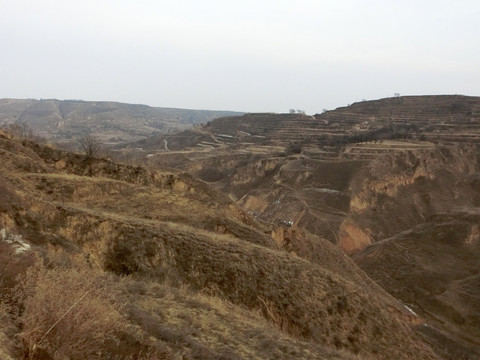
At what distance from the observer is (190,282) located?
12781 millimetres

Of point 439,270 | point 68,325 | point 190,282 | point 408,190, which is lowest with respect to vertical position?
point 439,270

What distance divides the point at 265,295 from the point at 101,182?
1275cm

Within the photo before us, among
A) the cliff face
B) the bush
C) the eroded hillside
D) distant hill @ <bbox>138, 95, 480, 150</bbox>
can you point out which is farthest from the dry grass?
distant hill @ <bbox>138, 95, 480, 150</bbox>

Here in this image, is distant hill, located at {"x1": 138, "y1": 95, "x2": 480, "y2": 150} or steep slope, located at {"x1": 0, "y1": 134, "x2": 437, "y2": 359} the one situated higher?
distant hill, located at {"x1": 138, "y1": 95, "x2": 480, "y2": 150}

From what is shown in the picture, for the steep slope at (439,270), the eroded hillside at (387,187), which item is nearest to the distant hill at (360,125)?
the eroded hillside at (387,187)

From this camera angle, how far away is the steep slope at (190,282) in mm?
7375

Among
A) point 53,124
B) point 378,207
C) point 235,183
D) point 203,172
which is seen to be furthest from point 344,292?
point 53,124

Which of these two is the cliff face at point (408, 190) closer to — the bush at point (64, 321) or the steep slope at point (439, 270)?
the steep slope at point (439, 270)

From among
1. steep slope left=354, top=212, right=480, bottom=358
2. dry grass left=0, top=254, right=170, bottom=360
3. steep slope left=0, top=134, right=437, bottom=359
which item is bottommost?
steep slope left=354, top=212, right=480, bottom=358

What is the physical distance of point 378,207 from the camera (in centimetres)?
5834

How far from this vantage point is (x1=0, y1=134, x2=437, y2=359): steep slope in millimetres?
7375

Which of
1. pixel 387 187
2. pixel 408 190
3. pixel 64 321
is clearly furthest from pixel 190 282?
pixel 408 190

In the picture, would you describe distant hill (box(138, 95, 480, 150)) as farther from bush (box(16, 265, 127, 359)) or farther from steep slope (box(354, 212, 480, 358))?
bush (box(16, 265, 127, 359))

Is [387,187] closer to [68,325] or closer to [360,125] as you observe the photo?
[360,125]
